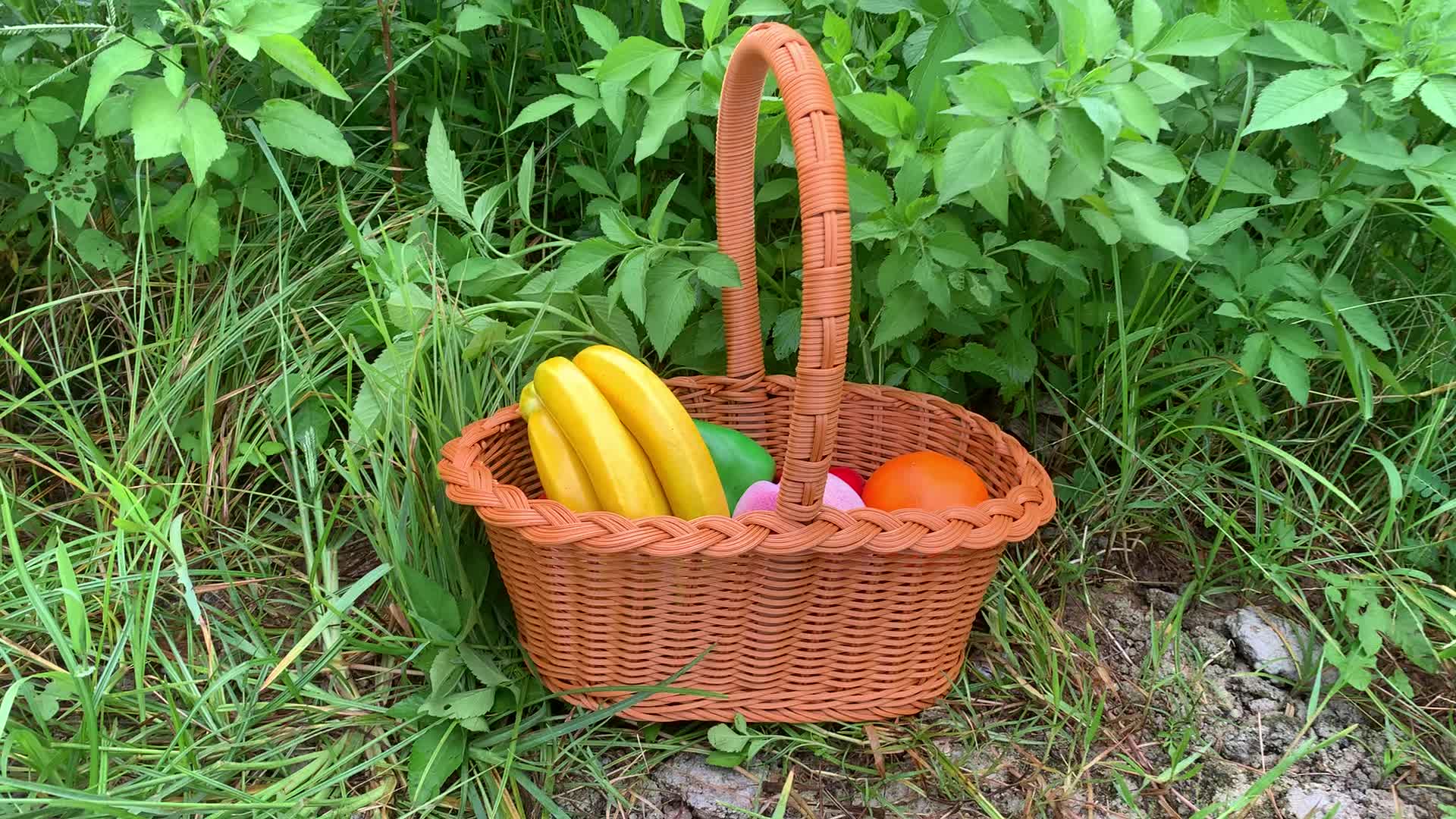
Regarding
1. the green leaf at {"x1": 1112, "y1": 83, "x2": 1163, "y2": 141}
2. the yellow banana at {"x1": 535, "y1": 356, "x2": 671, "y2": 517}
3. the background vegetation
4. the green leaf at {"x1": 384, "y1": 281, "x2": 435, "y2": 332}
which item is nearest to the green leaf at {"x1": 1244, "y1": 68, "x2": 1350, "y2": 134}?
the background vegetation

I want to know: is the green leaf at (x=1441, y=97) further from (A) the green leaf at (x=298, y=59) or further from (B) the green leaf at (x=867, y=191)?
(A) the green leaf at (x=298, y=59)

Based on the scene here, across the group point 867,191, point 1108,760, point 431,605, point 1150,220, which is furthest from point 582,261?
point 1108,760

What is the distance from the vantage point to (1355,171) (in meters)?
1.41

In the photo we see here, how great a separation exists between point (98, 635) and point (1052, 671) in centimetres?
134

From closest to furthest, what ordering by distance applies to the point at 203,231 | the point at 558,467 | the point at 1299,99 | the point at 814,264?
the point at 814,264 < the point at 1299,99 < the point at 558,467 < the point at 203,231

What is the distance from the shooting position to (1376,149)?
1300 mm

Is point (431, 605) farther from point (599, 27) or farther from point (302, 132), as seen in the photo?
point (599, 27)

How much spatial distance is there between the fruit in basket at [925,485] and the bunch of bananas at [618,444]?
24 cm

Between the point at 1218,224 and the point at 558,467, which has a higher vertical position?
the point at 1218,224

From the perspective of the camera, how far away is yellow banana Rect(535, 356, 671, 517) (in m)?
1.34

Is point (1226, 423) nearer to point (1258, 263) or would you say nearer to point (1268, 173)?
point (1258, 263)

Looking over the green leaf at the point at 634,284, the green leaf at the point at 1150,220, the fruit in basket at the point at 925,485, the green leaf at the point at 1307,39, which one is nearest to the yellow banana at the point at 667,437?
the green leaf at the point at 634,284

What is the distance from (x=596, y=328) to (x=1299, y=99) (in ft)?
3.41

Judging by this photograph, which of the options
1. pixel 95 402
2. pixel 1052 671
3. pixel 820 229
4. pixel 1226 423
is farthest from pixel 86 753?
pixel 1226 423
